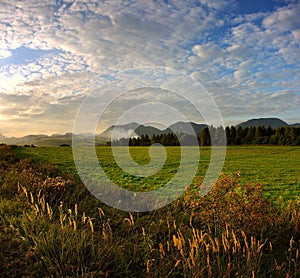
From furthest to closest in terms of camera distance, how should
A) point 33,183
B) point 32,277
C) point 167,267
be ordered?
point 33,183 < point 167,267 < point 32,277

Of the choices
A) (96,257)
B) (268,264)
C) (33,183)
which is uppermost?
(33,183)

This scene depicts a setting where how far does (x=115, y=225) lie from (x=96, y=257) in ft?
7.33

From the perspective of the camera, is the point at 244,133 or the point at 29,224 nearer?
the point at 29,224

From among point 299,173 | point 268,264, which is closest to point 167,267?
point 268,264

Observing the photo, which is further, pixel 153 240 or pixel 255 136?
pixel 255 136

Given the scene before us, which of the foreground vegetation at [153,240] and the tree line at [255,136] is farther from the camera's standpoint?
the tree line at [255,136]

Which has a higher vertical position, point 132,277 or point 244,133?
point 244,133

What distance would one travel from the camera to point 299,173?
21.3m

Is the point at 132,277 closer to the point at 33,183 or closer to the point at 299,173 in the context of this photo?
the point at 33,183

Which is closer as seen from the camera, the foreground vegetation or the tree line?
the foreground vegetation

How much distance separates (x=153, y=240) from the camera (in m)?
6.92

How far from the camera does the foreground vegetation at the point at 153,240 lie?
5.31m

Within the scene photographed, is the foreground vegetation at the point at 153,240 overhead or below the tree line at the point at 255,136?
below

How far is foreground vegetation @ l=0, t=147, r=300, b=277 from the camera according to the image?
5.31m
